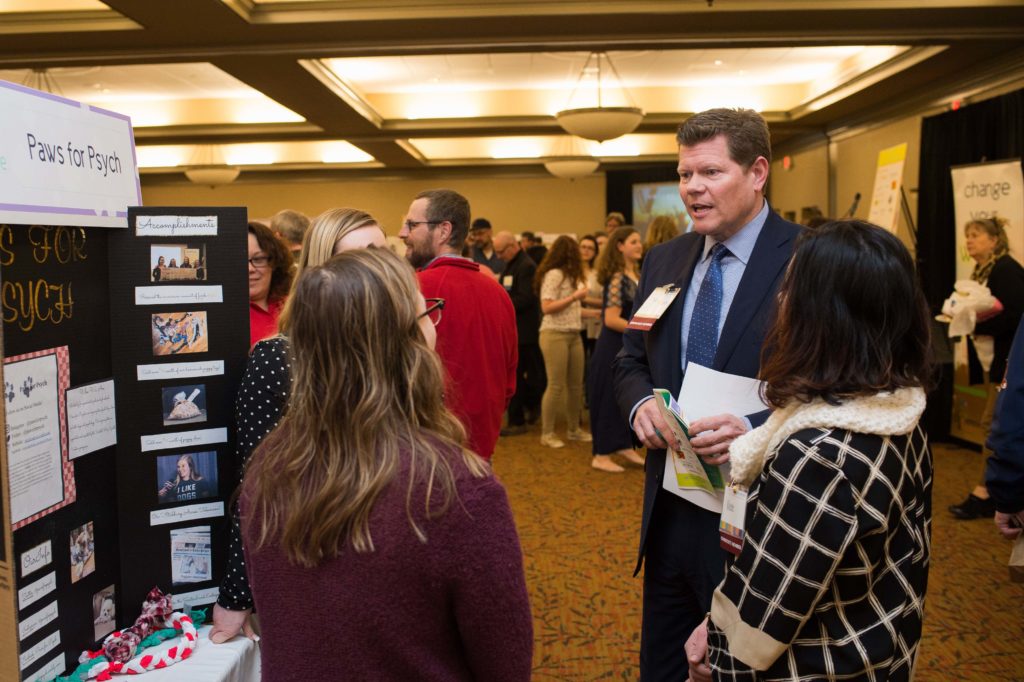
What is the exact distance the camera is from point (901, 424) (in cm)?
108

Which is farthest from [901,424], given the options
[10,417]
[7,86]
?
[7,86]

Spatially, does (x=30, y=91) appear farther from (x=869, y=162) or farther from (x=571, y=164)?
(x=571, y=164)

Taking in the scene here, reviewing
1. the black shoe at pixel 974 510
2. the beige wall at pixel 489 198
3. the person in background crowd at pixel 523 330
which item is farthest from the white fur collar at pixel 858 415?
the beige wall at pixel 489 198

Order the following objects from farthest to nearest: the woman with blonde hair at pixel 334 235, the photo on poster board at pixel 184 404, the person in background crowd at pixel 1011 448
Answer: the person in background crowd at pixel 1011 448 → the woman with blonde hair at pixel 334 235 → the photo on poster board at pixel 184 404

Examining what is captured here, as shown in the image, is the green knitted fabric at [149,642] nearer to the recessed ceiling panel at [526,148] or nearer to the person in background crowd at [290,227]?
the person in background crowd at [290,227]

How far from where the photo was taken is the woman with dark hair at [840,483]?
3.51 ft

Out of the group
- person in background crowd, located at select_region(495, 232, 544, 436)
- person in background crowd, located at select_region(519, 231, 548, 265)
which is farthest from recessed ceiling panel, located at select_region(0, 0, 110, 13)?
person in background crowd, located at select_region(519, 231, 548, 265)

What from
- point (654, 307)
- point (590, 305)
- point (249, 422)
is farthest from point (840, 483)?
point (590, 305)

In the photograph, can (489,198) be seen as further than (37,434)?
Yes

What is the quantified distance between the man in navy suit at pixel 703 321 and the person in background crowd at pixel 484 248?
5545 mm

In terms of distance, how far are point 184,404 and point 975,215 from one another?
5873 mm

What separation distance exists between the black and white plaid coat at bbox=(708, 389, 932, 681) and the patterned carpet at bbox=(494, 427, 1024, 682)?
5.99 ft

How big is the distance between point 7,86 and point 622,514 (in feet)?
12.8

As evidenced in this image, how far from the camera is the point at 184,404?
64.7 inches
